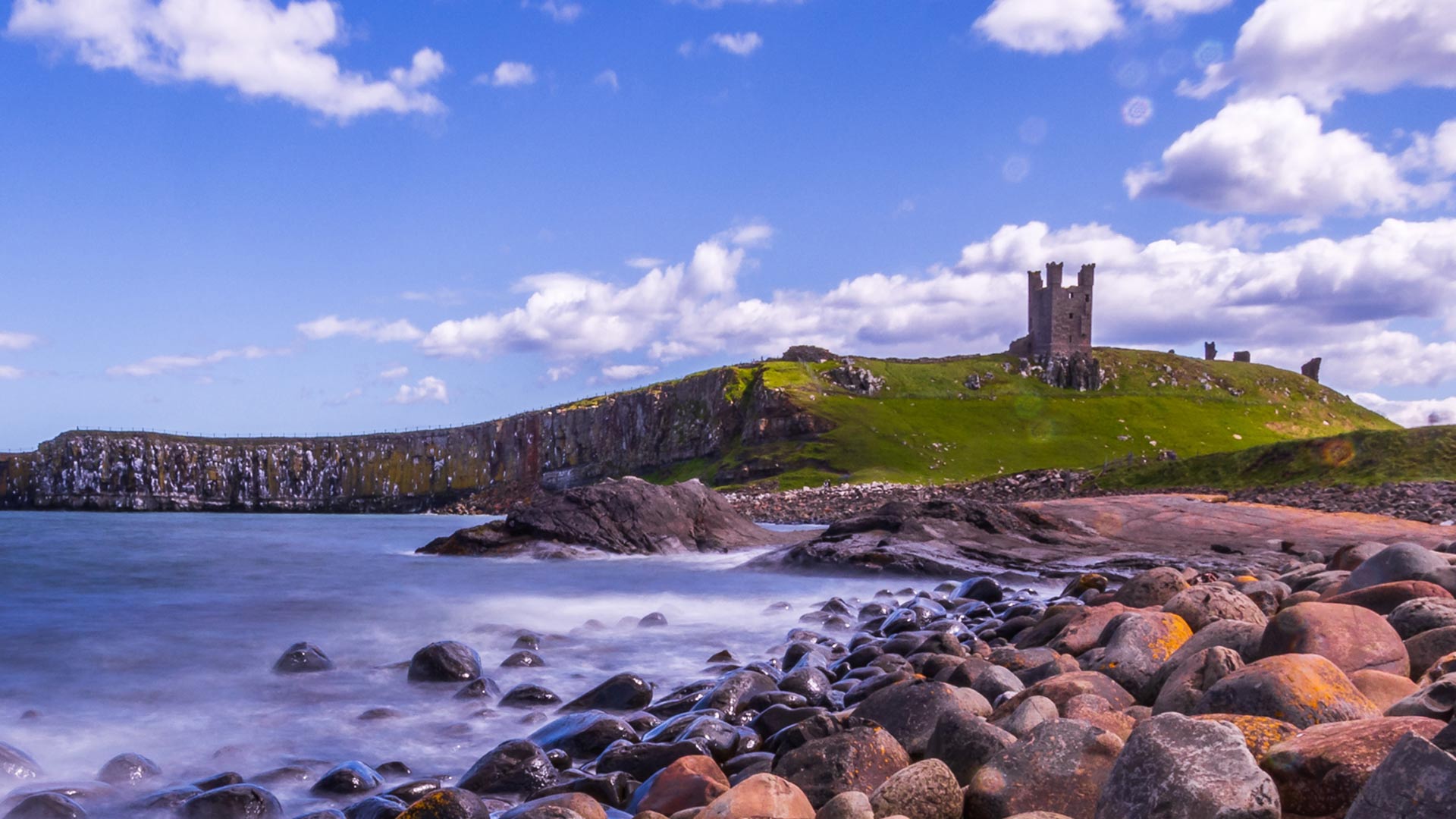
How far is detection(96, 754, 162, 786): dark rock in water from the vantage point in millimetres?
8133

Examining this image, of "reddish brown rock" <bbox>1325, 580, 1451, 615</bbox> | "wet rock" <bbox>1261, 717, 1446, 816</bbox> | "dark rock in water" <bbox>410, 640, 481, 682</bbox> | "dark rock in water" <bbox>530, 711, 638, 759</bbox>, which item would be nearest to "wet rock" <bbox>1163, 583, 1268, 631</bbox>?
"reddish brown rock" <bbox>1325, 580, 1451, 615</bbox>

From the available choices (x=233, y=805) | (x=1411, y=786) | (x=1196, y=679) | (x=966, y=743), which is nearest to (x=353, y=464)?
(x=233, y=805)

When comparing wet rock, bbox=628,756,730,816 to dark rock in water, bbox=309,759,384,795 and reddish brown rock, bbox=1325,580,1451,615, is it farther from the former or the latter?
reddish brown rock, bbox=1325,580,1451,615

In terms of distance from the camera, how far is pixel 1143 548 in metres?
26.5

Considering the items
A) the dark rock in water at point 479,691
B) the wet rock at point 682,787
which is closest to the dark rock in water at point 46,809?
the dark rock in water at point 479,691

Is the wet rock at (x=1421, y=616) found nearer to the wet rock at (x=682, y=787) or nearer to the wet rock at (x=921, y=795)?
the wet rock at (x=921, y=795)

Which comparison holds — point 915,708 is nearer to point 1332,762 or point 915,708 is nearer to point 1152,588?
point 1332,762

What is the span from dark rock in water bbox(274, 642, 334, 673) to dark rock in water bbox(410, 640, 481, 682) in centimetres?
161

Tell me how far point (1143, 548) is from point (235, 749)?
2397cm

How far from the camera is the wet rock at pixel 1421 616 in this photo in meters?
7.29

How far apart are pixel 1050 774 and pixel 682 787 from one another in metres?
2.49

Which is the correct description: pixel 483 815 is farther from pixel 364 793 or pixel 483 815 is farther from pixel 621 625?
pixel 621 625

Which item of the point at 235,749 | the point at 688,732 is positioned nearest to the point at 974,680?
the point at 688,732

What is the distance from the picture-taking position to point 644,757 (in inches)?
299
